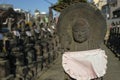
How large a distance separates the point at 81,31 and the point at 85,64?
0.64 m

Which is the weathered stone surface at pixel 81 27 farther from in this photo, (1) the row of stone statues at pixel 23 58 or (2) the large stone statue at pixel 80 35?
(1) the row of stone statues at pixel 23 58

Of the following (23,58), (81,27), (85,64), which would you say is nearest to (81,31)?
(81,27)

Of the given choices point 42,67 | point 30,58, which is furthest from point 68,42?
point 42,67

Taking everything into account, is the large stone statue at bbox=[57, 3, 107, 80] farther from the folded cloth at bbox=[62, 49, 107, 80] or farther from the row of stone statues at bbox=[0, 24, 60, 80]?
the row of stone statues at bbox=[0, 24, 60, 80]

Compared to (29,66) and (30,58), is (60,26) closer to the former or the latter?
(29,66)

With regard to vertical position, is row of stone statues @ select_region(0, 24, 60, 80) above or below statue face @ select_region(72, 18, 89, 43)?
below

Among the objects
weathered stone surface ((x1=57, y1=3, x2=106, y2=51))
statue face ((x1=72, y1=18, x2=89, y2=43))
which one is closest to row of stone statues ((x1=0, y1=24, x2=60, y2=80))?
weathered stone surface ((x1=57, y1=3, x2=106, y2=51))

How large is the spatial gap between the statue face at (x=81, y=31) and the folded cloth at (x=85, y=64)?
0.85ft

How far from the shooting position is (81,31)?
689 centimetres

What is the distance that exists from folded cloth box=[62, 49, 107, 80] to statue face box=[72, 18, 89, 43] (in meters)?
0.26

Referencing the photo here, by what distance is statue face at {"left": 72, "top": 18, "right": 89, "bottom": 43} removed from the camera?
688 cm

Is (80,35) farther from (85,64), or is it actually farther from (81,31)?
(85,64)

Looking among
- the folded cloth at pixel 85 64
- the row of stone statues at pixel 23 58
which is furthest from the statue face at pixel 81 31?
the row of stone statues at pixel 23 58

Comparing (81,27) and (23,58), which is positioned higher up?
(81,27)
